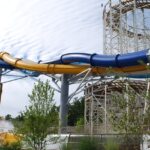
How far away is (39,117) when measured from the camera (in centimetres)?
1769

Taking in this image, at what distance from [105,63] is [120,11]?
7.75 m

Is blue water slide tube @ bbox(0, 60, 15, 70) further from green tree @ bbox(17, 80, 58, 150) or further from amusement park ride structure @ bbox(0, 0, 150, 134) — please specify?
green tree @ bbox(17, 80, 58, 150)

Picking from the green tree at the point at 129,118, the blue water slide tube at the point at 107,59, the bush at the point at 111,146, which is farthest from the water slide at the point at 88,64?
the green tree at the point at 129,118

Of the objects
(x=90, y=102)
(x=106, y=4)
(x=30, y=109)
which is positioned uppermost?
(x=106, y=4)

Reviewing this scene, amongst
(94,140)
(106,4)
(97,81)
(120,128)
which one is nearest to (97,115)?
(97,81)

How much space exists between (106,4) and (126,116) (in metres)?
23.4

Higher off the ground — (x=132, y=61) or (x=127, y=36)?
(x=127, y=36)

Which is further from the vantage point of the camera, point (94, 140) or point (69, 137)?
point (69, 137)

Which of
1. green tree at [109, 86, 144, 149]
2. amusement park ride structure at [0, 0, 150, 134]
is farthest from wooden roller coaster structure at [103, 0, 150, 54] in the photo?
green tree at [109, 86, 144, 149]

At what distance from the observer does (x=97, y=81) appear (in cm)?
2877

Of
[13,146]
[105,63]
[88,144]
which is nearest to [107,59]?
[105,63]

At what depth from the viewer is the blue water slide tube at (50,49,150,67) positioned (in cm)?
2183

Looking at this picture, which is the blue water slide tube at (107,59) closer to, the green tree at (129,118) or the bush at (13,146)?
the bush at (13,146)

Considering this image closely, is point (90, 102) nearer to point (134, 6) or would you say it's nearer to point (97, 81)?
point (97, 81)
